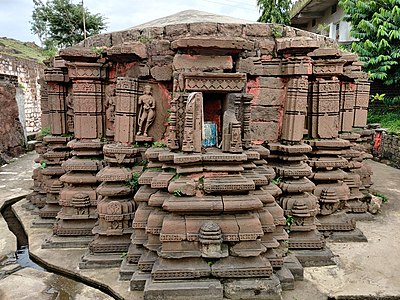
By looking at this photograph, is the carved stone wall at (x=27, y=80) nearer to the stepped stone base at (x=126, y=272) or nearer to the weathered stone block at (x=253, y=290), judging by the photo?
the stepped stone base at (x=126, y=272)

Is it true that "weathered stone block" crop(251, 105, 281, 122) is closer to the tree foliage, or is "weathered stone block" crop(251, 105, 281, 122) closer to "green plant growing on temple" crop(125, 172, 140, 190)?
"green plant growing on temple" crop(125, 172, 140, 190)

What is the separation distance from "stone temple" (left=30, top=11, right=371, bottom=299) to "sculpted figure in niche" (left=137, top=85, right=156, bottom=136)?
0.07 ft

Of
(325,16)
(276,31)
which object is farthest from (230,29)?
(325,16)

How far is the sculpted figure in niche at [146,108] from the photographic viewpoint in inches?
207

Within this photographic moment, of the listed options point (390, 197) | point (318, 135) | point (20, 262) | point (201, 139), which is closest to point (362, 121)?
point (390, 197)

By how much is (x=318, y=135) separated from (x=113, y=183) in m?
3.67

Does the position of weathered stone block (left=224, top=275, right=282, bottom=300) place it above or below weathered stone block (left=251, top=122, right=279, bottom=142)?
below

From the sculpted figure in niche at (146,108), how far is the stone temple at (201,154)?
0.07 ft

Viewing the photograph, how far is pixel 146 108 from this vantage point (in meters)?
5.28

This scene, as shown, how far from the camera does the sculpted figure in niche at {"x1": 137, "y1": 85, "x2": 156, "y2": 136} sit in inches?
207

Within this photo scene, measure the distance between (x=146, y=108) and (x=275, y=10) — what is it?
17870 mm

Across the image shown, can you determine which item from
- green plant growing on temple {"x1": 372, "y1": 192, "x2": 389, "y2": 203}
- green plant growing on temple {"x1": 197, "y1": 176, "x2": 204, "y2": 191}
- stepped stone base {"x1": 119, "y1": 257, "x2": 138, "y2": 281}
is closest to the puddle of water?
stepped stone base {"x1": 119, "y1": 257, "x2": 138, "y2": 281}

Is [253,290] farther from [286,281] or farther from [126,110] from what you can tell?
[126,110]

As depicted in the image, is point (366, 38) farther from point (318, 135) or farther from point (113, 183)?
point (113, 183)
